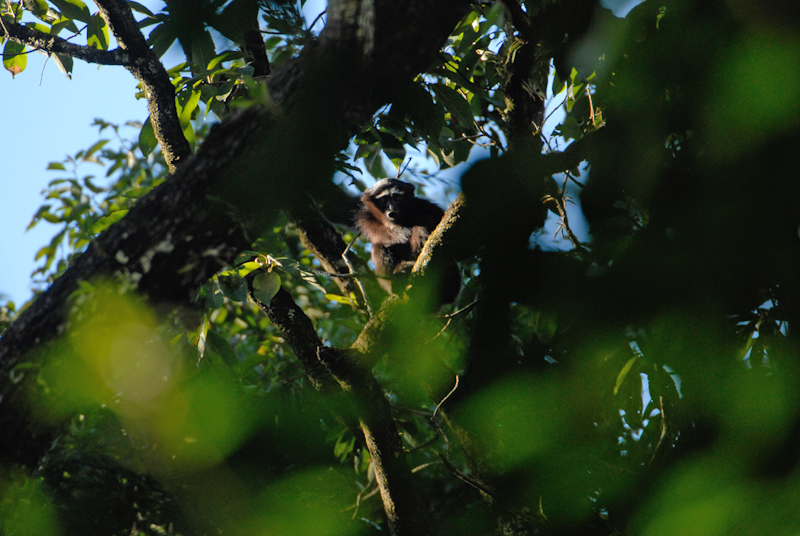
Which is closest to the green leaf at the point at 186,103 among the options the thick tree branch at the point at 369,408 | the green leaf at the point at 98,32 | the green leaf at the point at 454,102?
the green leaf at the point at 98,32

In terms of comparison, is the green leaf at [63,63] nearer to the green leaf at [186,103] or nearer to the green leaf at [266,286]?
the green leaf at [186,103]

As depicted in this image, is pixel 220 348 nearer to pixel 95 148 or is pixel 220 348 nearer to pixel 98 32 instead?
pixel 98 32

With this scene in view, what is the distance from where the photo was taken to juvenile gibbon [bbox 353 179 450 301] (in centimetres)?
466

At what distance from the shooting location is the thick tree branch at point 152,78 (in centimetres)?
258

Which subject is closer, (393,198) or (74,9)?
(74,9)

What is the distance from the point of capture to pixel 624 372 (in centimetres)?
153

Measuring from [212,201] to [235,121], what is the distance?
24 cm

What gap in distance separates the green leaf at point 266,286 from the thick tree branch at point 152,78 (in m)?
0.73

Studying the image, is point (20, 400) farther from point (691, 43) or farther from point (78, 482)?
point (691, 43)

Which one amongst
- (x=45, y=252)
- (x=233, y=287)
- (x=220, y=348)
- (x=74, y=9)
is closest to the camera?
(x=233, y=287)

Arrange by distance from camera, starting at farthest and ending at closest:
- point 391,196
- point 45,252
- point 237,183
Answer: point 391,196, point 45,252, point 237,183

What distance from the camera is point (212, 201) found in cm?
151

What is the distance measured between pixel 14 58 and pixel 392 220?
9.64ft

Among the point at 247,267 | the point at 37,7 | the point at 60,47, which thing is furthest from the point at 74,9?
the point at 247,267
